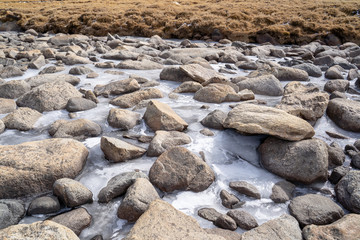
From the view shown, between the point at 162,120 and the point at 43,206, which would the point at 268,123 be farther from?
the point at 43,206

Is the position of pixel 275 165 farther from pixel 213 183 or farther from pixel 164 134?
pixel 164 134

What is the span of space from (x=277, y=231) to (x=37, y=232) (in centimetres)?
132

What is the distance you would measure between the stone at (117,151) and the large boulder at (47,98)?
130cm

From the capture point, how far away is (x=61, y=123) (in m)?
2.82

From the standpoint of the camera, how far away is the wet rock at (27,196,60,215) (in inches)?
69.5

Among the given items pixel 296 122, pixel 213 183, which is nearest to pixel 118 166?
pixel 213 183

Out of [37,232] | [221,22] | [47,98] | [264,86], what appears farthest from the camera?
[221,22]

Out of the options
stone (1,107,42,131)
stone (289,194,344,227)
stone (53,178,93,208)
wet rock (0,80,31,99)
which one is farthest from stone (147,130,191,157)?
wet rock (0,80,31,99)

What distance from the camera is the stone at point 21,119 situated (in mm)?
2830

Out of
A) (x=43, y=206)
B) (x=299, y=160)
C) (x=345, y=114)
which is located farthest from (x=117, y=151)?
(x=345, y=114)

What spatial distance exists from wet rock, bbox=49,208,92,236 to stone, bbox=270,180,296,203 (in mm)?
1303

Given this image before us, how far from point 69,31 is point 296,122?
12.0m

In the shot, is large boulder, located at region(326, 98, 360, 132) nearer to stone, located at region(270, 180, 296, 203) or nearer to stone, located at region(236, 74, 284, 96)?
stone, located at region(236, 74, 284, 96)

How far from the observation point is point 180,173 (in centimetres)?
208
